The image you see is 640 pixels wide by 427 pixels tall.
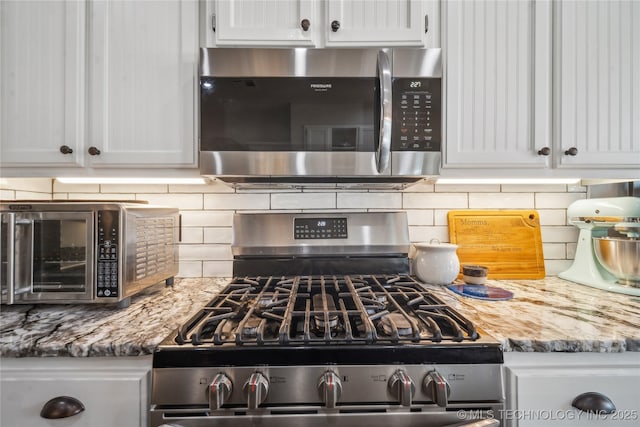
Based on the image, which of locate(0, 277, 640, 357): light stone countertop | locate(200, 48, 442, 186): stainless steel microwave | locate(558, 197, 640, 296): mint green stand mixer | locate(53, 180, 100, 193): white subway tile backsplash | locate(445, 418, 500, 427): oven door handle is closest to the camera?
locate(445, 418, 500, 427): oven door handle

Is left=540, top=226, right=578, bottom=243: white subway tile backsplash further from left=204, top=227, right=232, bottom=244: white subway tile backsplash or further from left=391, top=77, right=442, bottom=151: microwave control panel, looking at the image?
left=204, top=227, right=232, bottom=244: white subway tile backsplash

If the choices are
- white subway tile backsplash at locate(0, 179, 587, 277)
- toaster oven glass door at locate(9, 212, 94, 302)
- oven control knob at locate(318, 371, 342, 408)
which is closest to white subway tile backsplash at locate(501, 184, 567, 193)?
white subway tile backsplash at locate(0, 179, 587, 277)

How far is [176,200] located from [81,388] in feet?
2.78

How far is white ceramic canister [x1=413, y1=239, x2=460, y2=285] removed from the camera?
4.06 ft

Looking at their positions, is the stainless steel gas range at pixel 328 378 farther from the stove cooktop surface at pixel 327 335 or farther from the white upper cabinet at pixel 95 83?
the white upper cabinet at pixel 95 83

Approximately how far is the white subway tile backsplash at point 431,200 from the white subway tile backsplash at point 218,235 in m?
0.88

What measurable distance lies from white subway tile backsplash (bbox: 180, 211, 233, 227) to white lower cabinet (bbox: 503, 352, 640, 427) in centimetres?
121

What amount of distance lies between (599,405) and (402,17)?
1342 millimetres

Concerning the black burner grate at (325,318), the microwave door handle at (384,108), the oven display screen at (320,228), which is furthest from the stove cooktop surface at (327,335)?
the microwave door handle at (384,108)

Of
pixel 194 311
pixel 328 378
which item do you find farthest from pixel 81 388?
pixel 328 378

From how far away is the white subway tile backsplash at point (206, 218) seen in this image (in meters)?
1.41

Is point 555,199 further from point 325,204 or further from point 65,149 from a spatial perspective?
point 65,149

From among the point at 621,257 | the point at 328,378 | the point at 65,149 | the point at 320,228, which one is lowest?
the point at 328,378

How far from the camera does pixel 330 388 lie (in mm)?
653
